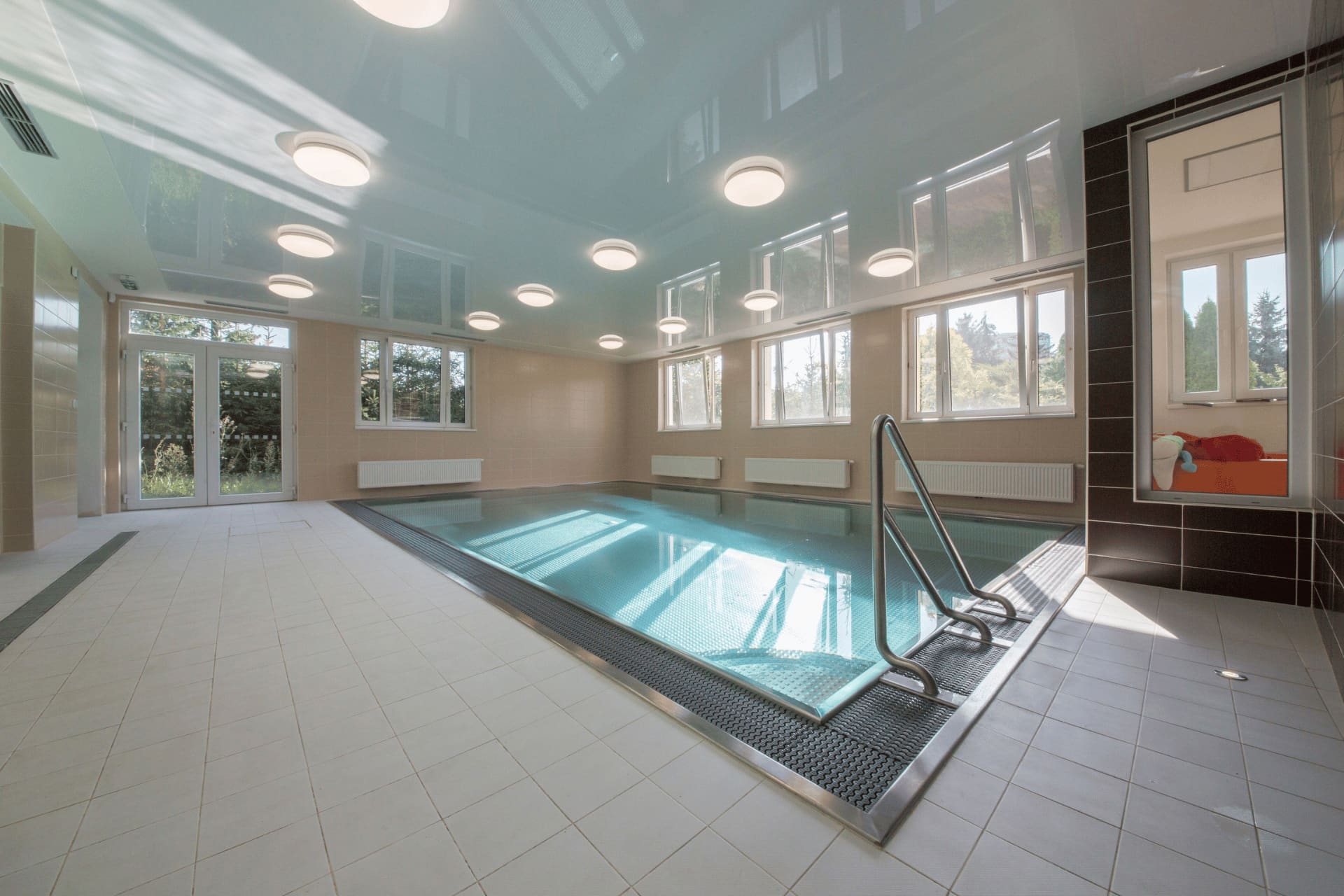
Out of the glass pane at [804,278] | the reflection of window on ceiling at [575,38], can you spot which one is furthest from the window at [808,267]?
the reflection of window on ceiling at [575,38]

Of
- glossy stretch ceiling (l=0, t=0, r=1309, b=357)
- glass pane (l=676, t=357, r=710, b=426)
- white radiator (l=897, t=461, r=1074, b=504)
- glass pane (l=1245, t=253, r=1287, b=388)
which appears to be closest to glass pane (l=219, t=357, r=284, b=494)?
glossy stretch ceiling (l=0, t=0, r=1309, b=357)

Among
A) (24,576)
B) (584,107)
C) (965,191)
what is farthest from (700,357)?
(24,576)

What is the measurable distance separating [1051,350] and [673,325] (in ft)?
15.2

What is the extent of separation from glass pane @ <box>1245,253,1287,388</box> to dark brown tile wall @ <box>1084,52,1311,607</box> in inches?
19.7

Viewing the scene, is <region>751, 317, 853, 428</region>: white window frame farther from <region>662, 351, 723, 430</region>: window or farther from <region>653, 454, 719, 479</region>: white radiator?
<region>653, 454, 719, 479</region>: white radiator

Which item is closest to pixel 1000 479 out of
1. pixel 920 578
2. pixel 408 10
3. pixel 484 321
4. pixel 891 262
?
pixel 891 262

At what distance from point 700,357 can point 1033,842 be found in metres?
8.58

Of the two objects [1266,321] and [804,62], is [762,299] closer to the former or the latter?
[804,62]

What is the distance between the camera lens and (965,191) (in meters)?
3.43

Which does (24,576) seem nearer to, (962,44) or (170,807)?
(170,807)

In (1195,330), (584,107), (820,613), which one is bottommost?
(820,613)

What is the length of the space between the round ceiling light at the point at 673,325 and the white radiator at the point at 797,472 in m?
2.44

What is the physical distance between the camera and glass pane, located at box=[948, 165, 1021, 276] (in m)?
3.35

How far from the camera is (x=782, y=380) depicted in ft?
25.6
